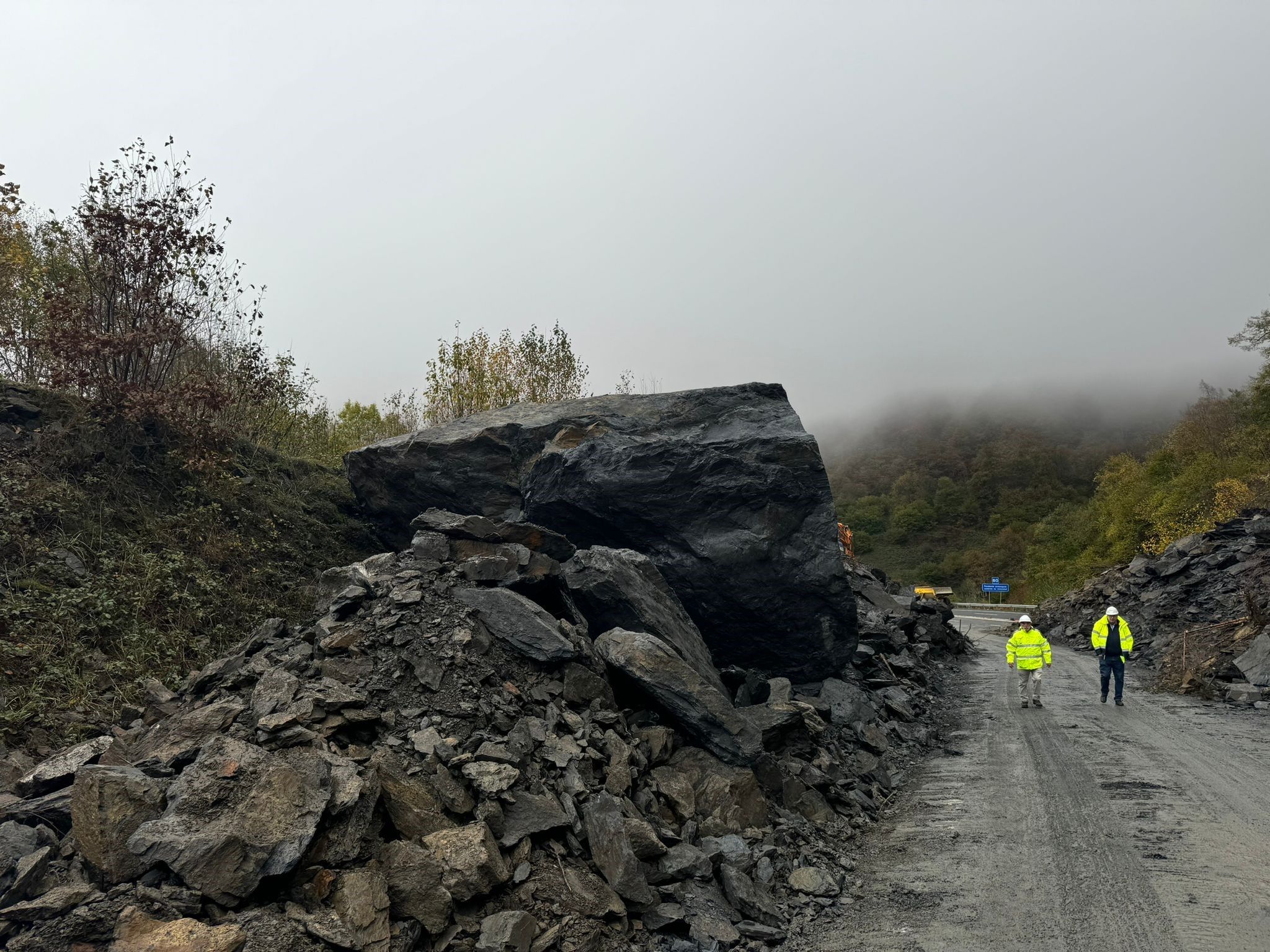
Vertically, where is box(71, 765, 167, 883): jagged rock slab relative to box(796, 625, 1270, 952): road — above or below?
above

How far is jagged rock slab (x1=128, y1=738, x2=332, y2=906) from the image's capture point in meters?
4.36

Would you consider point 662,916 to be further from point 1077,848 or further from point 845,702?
point 845,702

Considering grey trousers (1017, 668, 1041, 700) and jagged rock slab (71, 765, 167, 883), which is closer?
jagged rock slab (71, 765, 167, 883)

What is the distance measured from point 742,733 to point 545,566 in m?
2.99

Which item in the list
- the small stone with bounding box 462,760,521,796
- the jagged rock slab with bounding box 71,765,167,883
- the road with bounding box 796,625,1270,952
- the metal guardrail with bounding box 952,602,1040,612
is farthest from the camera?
the metal guardrail with bounding box 952,602,1040,612

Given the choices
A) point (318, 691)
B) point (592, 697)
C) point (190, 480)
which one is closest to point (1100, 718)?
point (592, 697)

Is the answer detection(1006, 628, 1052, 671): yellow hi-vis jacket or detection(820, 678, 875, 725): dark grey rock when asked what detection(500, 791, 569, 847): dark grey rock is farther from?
detection(1006, 628, 1052, 671): yellow hi-vis jacket

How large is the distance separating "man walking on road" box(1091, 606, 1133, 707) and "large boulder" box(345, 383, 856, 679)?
5.35 metres

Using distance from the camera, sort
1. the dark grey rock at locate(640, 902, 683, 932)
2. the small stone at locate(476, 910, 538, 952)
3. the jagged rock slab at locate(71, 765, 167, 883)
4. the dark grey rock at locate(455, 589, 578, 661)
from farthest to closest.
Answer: the dark grey rock at locate(455, 589, 578, 661) → the dark grey rock at locate(640, 902, 683, 932) → the small stone at locate(476, 910, 538, 952) → the jagged rock slab at locate(71, 765, 167, 883)

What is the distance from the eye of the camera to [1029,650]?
1315 cm

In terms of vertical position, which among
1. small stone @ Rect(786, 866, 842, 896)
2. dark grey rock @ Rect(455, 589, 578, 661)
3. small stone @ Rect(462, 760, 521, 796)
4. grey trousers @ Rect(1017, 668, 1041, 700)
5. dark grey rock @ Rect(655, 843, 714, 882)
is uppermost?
dark grey rock @ Rect(455, 589, 578, 661)

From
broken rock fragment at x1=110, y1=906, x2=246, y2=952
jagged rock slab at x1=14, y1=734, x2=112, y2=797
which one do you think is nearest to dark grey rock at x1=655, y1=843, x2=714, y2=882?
broken rock fragment at x1=110, y1=906, x2=246, y2=952

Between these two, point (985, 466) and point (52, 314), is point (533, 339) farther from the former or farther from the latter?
point (985, 466)

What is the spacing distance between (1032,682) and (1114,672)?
1.39 metres
